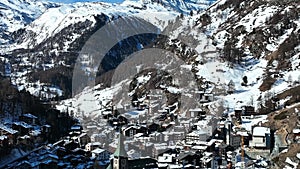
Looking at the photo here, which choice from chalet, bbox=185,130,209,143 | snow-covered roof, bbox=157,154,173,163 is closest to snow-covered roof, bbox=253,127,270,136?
chalet, bbox=185,130,209,143

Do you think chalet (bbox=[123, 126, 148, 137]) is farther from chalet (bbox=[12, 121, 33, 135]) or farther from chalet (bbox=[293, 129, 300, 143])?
chalet (bbox=[293, 129, 300, 143])

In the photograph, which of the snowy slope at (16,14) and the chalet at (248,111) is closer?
the chalet at (248,111)

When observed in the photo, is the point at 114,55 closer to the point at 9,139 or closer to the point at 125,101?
the point at 125,101

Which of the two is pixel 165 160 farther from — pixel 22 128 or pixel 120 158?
pixel 22 128

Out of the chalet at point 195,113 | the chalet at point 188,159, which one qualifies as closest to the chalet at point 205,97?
the chalet at point 195,113

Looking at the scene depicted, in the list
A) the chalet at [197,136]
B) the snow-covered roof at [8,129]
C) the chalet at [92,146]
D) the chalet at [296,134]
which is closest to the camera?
the chalet at [296,134]

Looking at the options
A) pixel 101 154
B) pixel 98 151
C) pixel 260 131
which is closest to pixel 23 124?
pixel 98 151

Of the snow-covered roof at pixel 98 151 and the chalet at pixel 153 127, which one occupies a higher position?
the chalet at pixel 153 127

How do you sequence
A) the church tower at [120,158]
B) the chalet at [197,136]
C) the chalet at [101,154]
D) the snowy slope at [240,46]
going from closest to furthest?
the church tower at [120,158]
the chalet at [101,154]
the chalet at [197,136]
the snowy slope at [240,46]

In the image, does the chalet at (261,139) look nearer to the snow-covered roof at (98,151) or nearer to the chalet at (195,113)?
the snow-covered roof at (98,151)
